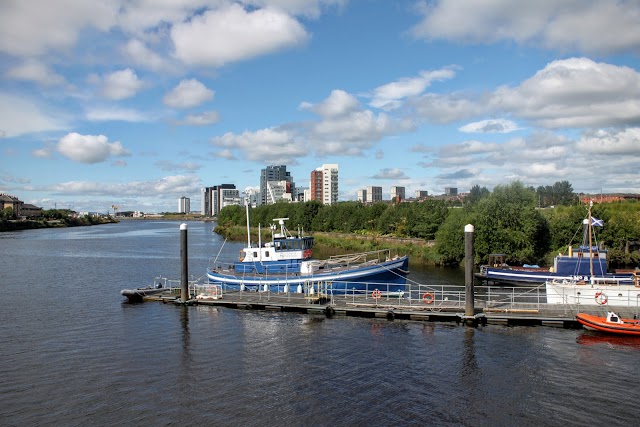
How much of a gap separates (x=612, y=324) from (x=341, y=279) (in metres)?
23.6

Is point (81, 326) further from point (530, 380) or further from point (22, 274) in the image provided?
point (22, 274)

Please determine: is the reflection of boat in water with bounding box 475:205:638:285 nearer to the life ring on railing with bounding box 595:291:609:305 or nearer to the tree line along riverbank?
the tree line along riverbank

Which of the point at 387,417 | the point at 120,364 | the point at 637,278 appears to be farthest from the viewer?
the point at 637,278

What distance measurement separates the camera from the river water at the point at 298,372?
2244 cm

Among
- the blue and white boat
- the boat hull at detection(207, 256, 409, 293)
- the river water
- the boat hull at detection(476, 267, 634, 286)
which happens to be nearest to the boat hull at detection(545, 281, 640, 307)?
the river water

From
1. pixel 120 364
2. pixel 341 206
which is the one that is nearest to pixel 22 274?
pixel 120 364

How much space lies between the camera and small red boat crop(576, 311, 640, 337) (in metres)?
32.8

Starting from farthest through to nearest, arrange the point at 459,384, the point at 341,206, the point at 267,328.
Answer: the point at 341,206 < the point at 267,328 < the point at 459,384

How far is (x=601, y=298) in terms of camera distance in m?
38.9

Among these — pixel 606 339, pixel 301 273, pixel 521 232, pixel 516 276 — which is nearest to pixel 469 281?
pixel 606 339

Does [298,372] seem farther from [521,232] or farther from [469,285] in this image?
[521,232]

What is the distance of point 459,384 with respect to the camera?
1010 inches

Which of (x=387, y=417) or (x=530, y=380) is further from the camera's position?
(x=530, y=380)

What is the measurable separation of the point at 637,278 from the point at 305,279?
29363 millimetres
